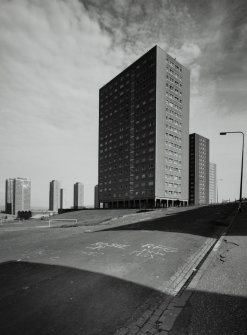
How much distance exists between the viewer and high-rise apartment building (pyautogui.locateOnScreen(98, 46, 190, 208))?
3703 inches

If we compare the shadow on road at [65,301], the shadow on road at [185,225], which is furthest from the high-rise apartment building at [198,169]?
the shadow on road at [65,301]

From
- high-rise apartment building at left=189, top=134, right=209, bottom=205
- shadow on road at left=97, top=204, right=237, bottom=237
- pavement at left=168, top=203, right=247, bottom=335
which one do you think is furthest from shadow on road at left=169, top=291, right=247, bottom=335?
high-rise apartment building at left=189, top=134, right=209, bottom=205

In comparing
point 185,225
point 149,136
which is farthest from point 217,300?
point 149,136

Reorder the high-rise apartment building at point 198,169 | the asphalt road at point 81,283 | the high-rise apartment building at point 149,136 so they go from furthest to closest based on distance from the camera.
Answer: the high-rise apartment building at point 198,169 → the high-rise apartment building at point 149,136 → the asphalt road at point 81,283

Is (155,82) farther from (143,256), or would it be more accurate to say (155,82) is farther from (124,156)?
(143,256)

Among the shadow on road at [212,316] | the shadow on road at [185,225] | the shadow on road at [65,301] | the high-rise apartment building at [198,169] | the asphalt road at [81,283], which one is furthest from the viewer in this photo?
the high-rise apartment building at [198,169]

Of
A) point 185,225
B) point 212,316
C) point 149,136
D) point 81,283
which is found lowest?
point 185,225

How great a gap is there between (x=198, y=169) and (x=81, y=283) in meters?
174

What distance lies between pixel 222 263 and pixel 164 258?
1930 millimetres

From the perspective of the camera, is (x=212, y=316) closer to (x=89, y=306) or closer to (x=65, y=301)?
(x=89, y=306)

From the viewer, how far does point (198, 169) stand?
17225cm

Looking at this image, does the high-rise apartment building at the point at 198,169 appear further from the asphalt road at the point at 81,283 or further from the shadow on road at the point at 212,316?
the shadow on road at the point at 212,316

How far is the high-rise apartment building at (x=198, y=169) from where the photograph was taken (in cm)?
16938

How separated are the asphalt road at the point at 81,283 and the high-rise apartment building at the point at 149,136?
81231mm
